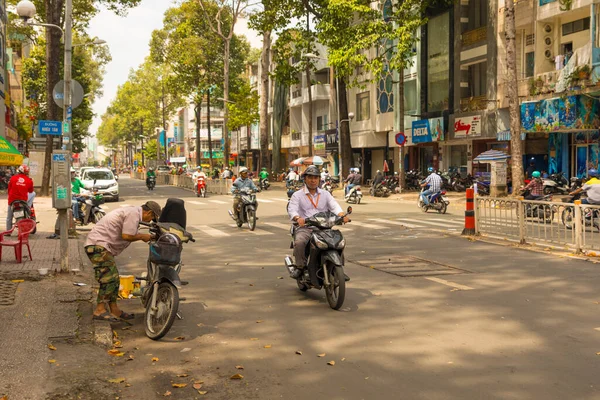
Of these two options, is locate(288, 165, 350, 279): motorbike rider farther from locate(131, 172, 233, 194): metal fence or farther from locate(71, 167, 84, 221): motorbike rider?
locate(131, 172, 233, 194): metal fence

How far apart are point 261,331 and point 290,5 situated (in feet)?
112

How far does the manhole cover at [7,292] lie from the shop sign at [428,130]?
30.0 m

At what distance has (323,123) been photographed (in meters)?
58.5

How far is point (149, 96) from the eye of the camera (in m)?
91.8

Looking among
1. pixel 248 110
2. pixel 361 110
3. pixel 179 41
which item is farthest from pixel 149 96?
pixel 361 110

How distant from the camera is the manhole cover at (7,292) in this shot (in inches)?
320

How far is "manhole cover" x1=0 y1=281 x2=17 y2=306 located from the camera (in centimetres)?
813

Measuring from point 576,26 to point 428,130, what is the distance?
38.0 feet

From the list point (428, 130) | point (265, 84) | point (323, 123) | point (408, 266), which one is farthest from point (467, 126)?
point (323, 123)

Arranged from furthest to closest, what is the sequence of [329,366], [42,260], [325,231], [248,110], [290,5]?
[248,110] → [290,5] → [42,260] → [325,231] → [329,366]

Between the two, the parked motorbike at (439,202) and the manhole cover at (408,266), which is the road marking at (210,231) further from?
the parked motorbike at (439,202)

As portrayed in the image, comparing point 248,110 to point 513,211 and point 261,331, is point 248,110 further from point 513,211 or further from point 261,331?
point 261,331

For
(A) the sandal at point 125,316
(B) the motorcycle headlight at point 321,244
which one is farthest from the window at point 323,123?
(A) the sandal at point 125,316

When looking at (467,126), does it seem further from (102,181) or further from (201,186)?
(102,181)
